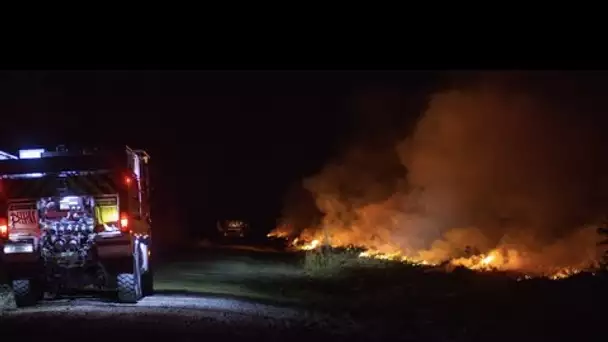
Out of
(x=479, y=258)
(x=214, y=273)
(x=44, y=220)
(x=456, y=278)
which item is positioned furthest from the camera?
(x=214, y=273)

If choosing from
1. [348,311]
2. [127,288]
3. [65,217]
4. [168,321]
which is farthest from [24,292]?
[348,311]

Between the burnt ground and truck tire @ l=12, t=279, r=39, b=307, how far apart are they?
40cm

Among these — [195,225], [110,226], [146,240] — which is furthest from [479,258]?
[195,225]

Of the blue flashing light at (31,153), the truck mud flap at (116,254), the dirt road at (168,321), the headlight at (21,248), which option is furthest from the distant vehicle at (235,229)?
the headlight at (21,248)

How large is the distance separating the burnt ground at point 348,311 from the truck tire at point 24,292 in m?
0.40

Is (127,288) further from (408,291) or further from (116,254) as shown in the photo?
(408,291)

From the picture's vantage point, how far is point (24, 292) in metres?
19.1

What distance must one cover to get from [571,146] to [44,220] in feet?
67.4

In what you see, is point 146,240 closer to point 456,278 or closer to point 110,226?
point 110,226

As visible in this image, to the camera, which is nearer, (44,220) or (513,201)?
(44,220)

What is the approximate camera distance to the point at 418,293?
73.0 feet

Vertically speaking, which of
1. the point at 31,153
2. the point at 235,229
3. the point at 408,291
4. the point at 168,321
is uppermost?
the point at 31,153

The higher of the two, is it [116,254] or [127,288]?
[116,254]

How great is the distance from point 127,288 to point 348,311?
15.6 feet
